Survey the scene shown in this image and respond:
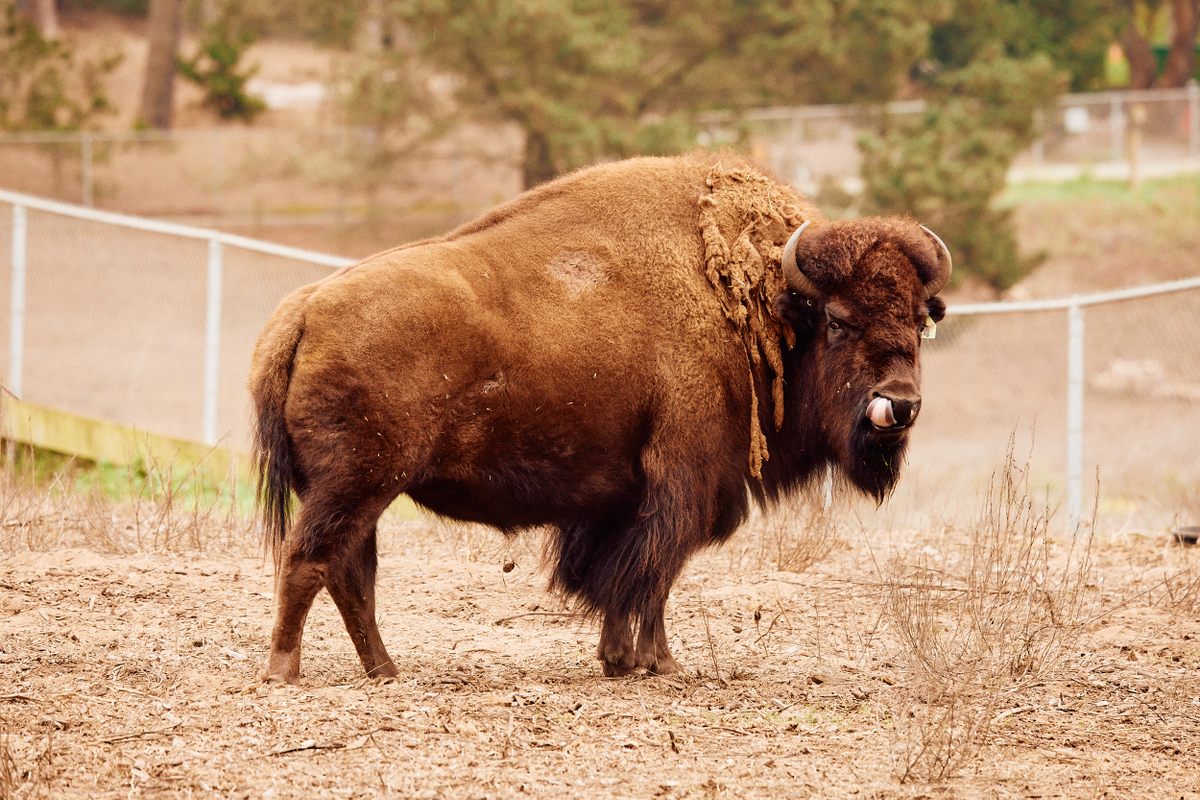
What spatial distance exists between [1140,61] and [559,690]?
36.0m

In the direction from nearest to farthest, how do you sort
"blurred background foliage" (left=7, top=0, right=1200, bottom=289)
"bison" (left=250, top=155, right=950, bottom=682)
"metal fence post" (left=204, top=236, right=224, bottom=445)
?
"bison" (left=250, top=155, right=950, bottom=682), "metal fence post" (left=204, top=236, right=224, bottom=445), "blurred background foliage" (left=7, top=0, right=1200, bottom=289)

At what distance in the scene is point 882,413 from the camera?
5.38m

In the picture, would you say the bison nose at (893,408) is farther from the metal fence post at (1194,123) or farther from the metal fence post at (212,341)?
the metal fence post at (1194,123)

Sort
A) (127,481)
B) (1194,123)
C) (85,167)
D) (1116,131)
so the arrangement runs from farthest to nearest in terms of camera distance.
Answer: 1. (1194,123)
2. (1116,131)
3. (85,167)
4. (127,481)

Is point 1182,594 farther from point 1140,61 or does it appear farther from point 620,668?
point 1140,61

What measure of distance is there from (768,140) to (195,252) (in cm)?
1156

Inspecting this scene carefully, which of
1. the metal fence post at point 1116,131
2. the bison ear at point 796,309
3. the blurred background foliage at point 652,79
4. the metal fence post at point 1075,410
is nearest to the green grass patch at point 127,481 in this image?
the bison ear at point 796,309

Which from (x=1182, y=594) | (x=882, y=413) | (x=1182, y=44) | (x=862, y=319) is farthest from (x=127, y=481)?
(x=1182, y=44)

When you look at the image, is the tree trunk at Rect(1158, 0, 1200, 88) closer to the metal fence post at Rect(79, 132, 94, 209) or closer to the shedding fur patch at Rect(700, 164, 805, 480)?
the metal fence post at Rect(79, 132, 94, 209)

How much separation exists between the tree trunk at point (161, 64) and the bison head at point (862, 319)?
93.6ft

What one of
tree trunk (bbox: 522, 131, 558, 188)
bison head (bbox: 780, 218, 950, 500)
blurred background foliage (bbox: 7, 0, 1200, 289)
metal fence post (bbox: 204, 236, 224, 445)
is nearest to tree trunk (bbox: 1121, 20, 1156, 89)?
blurred background foliage (bbox: 7, 0, 1200, 289)

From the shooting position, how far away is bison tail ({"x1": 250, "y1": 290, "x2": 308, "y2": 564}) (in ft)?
17.2

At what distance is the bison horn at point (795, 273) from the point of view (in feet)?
18.5

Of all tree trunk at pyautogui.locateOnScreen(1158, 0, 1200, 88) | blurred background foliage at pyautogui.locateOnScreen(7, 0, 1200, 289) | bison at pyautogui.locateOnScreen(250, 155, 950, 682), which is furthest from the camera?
tree trunk at pyautogui.locateOnScreen(1158, 0, 1200, 88)
